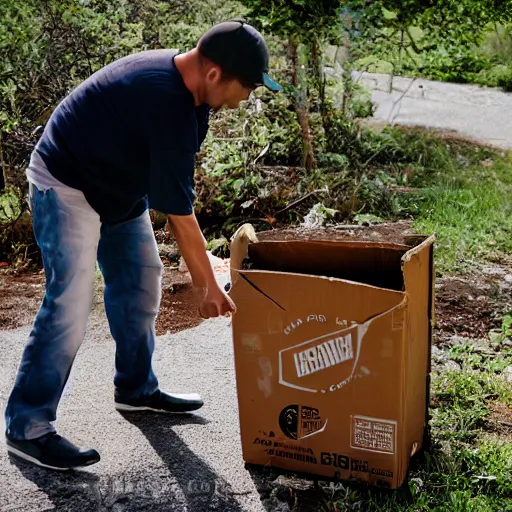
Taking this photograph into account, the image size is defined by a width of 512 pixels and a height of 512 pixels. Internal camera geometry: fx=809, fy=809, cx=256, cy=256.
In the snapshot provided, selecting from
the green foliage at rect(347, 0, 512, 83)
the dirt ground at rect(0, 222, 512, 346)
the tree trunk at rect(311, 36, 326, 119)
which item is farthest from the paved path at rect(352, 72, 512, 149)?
the dirt ground at rect(0, 222, 512, 346)

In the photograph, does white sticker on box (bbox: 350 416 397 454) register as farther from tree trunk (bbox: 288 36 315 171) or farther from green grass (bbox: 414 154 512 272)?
tree trunk (bbox: 288 36 315 171)

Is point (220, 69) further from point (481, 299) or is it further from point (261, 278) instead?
point (481, 299)

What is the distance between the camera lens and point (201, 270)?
9.61 feet

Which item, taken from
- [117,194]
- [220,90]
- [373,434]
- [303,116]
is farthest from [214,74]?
[303,116]

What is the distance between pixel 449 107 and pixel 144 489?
9.60 metres

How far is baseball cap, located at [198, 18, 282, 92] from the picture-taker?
274 centimetres

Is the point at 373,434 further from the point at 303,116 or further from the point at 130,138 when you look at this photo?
the point at 303,116

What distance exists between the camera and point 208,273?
2.93 metres

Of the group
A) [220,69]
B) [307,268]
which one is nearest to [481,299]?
[307,268]

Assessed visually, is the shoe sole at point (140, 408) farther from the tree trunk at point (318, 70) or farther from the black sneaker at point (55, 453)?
the tree trunk at point (318, 70)

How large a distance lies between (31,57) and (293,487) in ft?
14.2

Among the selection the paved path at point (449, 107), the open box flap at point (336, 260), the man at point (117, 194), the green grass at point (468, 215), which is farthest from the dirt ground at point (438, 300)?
the paved path at point (449, 107)

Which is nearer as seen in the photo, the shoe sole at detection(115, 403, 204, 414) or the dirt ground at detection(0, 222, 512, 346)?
the shoe sole at detection(115, 403, 204, 414)

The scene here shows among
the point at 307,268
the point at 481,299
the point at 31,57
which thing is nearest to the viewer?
the point at 307,268
